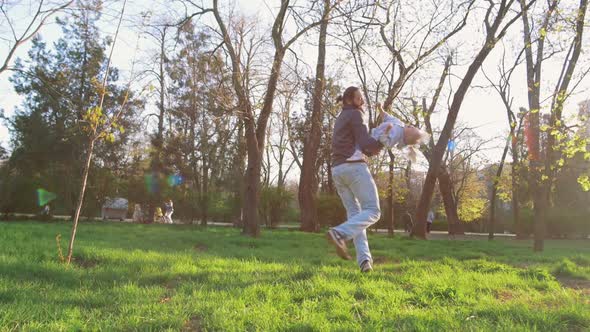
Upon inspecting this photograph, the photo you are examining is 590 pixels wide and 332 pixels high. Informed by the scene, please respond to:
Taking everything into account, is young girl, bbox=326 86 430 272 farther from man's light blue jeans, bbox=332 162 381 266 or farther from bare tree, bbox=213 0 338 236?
bare tree, bbox=213 0 338 236

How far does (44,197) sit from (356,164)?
26.4m

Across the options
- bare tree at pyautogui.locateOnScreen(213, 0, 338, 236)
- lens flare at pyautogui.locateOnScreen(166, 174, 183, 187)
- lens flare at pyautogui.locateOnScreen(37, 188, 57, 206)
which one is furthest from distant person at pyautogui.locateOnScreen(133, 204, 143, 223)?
bare tree at pyautogui.locateOnScreen(213, 0, 338, 236)

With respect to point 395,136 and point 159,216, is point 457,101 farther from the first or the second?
point 159,216

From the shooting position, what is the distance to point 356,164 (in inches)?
189

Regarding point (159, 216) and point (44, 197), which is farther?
point (159, 216)

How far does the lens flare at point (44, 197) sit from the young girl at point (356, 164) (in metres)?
25.7

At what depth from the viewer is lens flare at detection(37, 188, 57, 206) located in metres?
25.7

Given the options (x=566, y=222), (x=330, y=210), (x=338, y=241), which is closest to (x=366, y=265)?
(x=338, y=241)

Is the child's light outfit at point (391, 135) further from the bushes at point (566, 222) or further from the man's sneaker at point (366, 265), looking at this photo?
the bushes at point (566, 222)

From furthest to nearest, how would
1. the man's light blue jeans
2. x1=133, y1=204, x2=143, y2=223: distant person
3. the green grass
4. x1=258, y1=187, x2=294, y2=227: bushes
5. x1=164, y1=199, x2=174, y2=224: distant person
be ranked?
x1=133, y1=204, x2=143, y2=223: distant person
x1=258, y1=187, x2=294, y2=227: bushes
x1=164, y1=199, x2=174, y2=224: distant person
the man's light blue jeans
the green grass

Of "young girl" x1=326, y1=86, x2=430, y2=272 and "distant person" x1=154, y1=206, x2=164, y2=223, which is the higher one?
"young girl" x1=326, y1=86, x2=430, y2=272

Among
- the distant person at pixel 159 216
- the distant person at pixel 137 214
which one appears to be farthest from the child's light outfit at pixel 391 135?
the distant person at pixel 137 214

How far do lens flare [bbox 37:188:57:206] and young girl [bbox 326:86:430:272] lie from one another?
25.7m

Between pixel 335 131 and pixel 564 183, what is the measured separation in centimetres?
3615
